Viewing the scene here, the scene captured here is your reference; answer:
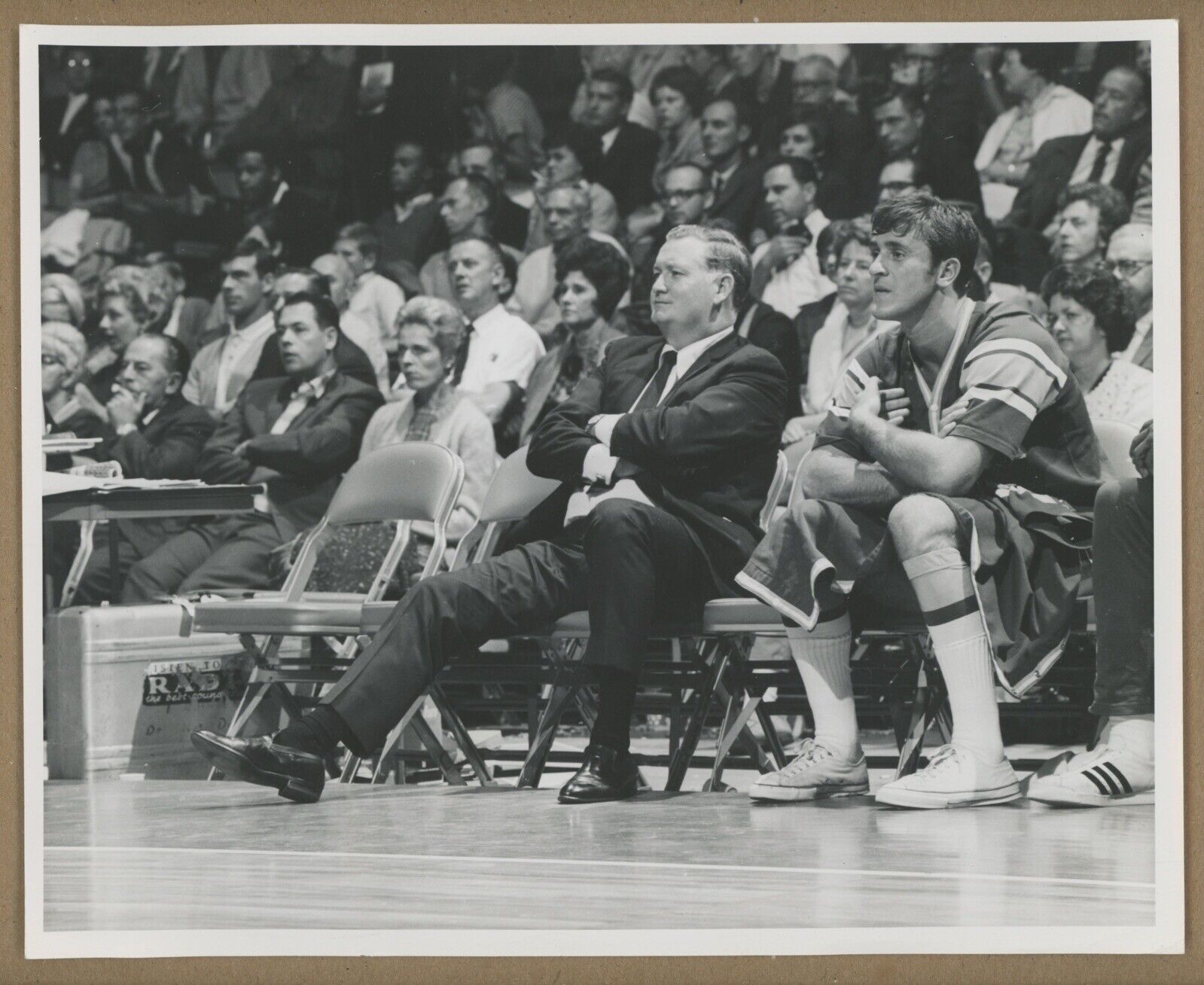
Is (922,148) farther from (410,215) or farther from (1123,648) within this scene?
(410,215)

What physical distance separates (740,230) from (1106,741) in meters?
1.85

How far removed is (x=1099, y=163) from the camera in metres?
3.97

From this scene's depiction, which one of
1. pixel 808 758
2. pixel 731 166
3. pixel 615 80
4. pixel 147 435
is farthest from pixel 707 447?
pixel 147 435

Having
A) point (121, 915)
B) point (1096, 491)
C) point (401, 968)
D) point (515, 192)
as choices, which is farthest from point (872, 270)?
point (121, 915)

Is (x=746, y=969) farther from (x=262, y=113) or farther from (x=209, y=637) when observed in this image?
(x=262, y=113)

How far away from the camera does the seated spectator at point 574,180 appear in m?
4.61

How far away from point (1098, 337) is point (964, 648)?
3.43 feet

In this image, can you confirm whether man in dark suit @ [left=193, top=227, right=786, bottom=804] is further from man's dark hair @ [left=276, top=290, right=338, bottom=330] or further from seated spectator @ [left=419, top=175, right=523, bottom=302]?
man's dark hair @ [left=276, top=290, right=338, bottom=330]

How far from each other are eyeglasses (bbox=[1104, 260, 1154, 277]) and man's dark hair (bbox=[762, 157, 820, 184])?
77 cm

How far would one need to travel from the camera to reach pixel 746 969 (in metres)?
3.23

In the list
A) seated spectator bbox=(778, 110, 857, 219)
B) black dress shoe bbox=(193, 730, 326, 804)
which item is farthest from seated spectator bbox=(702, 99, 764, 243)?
black dress shoe bbox=(193, 730, 326, 804)

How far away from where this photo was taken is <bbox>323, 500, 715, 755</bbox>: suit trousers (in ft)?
12.0

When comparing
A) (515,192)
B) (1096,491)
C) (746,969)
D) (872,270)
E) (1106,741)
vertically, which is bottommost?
(746,969)

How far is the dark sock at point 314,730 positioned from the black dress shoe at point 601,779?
0.48 meters
